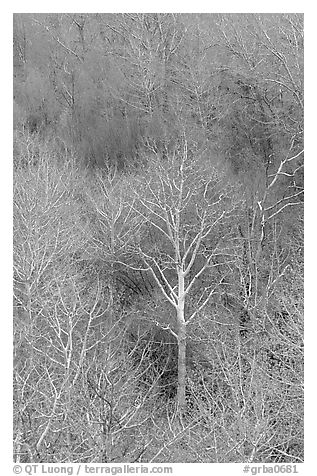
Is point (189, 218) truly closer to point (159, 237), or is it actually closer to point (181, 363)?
point (159, 237)

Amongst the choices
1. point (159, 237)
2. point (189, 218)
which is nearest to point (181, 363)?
point (159, 237)

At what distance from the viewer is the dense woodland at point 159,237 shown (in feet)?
29.4

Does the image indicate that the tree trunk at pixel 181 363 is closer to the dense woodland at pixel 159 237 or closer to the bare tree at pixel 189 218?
the dense woodland at pixel 159 237

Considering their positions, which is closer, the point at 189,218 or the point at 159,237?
the point at 189,218

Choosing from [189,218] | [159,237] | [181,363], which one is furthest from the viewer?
[159,237]

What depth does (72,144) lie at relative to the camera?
1492 centimetres

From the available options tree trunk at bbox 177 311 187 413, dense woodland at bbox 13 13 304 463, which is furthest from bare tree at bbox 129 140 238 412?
tree trunk at bbox 177 311 187 413

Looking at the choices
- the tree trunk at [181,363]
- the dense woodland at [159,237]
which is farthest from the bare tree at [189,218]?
the tree trunk at [181,363]

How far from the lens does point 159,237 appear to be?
13.1 m

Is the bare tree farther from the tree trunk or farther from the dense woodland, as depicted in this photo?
the tree trunk

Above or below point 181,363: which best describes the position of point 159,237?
above

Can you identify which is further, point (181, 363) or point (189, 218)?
point (189, 218)

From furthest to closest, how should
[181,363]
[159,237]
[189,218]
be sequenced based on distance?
1. [159,237]
2. [189,218]
3. [181,363]

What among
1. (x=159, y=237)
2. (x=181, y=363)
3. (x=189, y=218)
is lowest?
(x=181, y=363)
